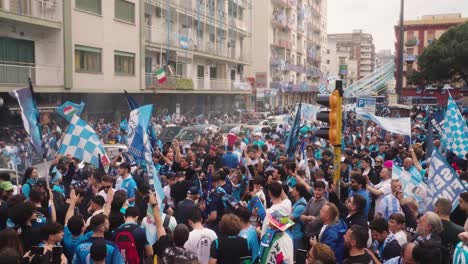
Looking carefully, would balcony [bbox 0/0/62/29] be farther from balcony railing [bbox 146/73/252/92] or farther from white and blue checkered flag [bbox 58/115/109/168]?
white and blue checkered flag [bbox 58/115/109/168]

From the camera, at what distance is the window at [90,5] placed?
25044 mm

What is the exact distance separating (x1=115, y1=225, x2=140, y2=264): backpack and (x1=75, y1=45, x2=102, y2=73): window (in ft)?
Result: 69.9

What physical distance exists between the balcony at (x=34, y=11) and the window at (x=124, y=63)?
18.6 feet

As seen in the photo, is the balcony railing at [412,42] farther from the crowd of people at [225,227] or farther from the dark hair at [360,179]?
the dark hair at [360,179]

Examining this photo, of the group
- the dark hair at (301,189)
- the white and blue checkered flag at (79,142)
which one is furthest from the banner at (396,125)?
the white and blue checkered flag at (79,142)

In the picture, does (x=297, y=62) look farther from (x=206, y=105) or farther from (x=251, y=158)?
(x=251, y=158)

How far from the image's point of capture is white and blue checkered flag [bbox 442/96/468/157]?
34.1ft

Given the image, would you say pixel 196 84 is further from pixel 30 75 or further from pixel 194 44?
pixel 30 75

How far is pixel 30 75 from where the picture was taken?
22125 millimetres

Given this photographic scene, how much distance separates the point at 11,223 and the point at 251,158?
21.5ft

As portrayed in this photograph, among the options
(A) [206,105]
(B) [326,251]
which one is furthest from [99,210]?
(A) [206,105]

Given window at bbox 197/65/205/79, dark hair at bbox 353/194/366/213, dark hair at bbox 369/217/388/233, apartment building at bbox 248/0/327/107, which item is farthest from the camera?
apartment building at bbox 248/0/327/107

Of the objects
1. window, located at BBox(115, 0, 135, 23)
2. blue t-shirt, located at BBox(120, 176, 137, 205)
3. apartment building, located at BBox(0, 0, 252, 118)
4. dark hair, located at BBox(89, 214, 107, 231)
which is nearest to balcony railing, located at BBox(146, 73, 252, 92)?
apartment building, located at BBox(0, 0, 252, 118)

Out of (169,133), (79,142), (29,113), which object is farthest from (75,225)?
(169,133)
